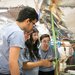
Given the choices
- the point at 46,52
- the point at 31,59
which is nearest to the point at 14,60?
the point at 31,59

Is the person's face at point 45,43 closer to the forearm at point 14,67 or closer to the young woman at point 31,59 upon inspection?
the young woman at point 31,59

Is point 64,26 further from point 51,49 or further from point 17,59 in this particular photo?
point 17,59

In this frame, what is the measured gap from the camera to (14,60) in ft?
4.84

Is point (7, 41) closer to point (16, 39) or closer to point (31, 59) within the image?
point (16, 39)

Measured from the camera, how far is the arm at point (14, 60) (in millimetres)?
1472

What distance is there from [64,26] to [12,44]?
1.54 m

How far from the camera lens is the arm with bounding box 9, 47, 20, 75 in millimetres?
1472

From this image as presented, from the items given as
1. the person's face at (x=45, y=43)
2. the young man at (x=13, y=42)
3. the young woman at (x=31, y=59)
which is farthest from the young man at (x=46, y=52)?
the young man at (x=13, y=42)

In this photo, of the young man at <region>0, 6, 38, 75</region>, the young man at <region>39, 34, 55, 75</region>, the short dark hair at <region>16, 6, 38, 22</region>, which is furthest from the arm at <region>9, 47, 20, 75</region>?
the young man at <region>39, 34, 55, 75</region>

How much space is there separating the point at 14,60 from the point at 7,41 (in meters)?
0.15

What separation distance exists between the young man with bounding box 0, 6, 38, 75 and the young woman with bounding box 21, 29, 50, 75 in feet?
0.82

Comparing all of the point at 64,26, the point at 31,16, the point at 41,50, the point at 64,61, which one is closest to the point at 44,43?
the point at 41,50

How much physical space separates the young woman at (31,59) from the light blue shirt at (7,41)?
244 mm

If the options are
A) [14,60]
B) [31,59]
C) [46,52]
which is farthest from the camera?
[46,52]
